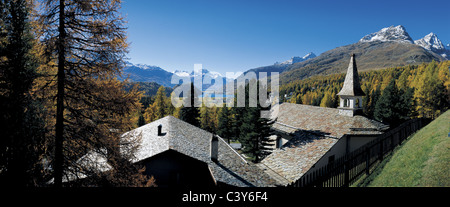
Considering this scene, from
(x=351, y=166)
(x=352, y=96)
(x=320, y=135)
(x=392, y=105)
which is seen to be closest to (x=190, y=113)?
(x=320, y=135)

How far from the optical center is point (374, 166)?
1413 cm

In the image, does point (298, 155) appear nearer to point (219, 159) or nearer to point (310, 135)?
point (310, 135)

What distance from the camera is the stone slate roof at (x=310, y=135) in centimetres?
2256

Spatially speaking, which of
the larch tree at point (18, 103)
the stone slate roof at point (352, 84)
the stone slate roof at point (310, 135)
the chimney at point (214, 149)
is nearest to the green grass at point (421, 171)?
the stone slate roof at point (310, 135)

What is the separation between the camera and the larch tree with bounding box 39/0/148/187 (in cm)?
702

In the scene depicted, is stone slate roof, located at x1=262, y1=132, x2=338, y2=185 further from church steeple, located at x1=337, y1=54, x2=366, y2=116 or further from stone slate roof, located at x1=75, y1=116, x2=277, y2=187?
church steeple, located at x1=337, y1=54, x2=366, y2=116

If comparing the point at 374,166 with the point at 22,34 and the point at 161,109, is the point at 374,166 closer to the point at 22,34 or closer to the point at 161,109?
the point at 22,34

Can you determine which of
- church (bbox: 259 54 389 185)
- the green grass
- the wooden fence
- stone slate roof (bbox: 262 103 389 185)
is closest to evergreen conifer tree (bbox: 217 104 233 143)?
church (bbox: 259 54 389 185)

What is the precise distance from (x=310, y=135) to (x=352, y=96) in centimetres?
874

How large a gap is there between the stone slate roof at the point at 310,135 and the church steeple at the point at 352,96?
3.97 ft

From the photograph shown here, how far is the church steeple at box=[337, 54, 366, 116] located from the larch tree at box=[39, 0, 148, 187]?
30354 mm

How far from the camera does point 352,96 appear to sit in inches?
1196
